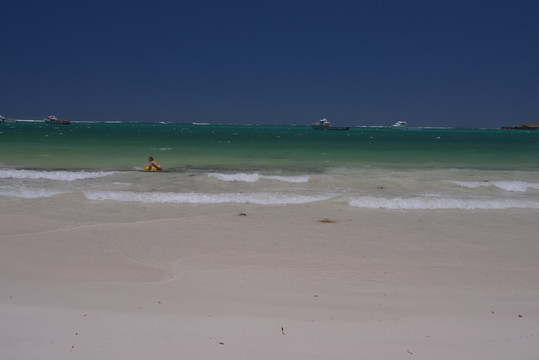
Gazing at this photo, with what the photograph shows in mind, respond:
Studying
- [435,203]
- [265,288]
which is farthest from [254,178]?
[265,288]

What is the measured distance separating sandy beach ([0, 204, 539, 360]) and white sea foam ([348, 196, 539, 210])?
182cm

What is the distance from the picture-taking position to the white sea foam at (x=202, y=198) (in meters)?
11.2

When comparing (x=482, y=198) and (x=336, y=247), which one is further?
(x=482, y=198)

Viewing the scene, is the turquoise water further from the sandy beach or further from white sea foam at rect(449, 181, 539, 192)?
the sandy beach

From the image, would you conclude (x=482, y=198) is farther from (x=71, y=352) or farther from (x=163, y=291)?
(x=71, y=352)

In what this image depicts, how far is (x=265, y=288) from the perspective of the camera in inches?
202

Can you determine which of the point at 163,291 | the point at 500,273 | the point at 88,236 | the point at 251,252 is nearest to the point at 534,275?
the point at 500,273

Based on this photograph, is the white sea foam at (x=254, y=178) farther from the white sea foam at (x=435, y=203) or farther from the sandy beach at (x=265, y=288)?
the sandy beach at (x=265, y=288)

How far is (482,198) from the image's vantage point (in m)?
12.4

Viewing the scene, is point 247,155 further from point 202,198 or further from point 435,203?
point 435,203

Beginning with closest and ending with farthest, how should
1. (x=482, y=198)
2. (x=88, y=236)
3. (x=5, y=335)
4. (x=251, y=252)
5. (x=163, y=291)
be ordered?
(x=5, y=335) < (x=163, y=291) < (x=251, y=252) < (x=88, y=236) < (x=482, y=198)

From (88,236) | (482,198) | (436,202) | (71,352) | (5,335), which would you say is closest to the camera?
(71,352)

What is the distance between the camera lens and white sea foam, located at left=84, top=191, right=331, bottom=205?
36.9 feet

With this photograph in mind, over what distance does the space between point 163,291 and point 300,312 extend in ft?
5.64
